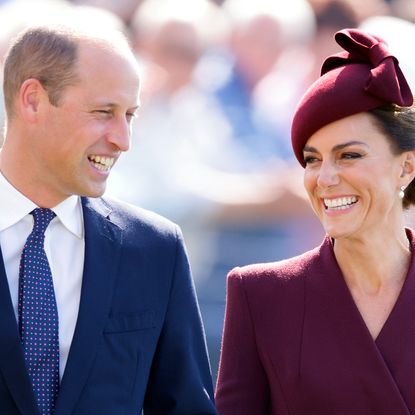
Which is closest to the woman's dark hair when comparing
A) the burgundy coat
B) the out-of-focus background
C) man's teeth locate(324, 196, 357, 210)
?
man's teeth locate(324, 196, 357, 210)

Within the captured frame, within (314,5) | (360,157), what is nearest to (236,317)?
(360,157)

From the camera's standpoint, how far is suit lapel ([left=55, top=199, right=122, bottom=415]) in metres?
2.27

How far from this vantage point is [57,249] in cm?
239

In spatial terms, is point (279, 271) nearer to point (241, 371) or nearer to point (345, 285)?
point (345, 285)

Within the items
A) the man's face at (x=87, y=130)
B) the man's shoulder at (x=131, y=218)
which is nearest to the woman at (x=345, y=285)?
the man's shoulder at (x=131, y=218)

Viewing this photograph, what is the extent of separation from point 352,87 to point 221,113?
94.6 inches

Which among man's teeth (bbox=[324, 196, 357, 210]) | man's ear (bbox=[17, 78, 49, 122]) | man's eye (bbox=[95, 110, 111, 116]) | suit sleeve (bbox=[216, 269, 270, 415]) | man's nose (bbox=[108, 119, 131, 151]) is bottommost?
suit sleeve (bbox=[216, 269, 270, 415])

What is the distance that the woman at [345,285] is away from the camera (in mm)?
2604

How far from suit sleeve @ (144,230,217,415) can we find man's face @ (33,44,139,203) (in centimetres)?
35

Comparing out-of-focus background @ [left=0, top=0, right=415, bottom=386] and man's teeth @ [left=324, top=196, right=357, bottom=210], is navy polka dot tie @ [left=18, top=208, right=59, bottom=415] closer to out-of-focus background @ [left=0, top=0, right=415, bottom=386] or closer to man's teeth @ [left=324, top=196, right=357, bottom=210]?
man's teeth @ [left=324, top=196, right=357, bottom=210]

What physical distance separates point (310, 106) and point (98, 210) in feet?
1.99

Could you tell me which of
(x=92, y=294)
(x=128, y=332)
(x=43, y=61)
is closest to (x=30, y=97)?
(x=43, y=61)

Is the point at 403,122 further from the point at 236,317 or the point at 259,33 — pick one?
the point at 259,33

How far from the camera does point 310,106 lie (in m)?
2.67
